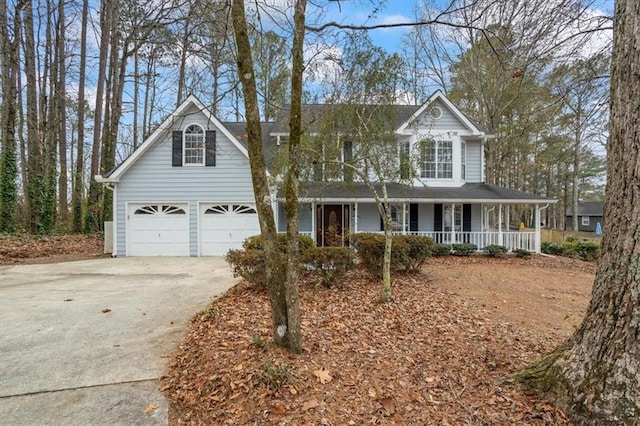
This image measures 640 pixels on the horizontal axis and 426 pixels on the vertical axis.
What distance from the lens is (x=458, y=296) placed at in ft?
22.8

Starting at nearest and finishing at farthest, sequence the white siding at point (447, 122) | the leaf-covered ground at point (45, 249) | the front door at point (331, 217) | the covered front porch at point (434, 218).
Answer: the leaf-covered ground at point (45, 249) → the covered front porch at point (434, 218) → the front door at point (331, 217) → the white siding at point (447, 122)

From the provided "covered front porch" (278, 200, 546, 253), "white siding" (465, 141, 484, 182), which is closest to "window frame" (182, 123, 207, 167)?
"covered front porch" (278, 200, 546, 253)

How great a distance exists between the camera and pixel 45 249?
1285cm

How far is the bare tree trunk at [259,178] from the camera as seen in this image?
3541mm

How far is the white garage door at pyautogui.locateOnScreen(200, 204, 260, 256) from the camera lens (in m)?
12.9

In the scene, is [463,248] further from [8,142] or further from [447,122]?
[8,142]

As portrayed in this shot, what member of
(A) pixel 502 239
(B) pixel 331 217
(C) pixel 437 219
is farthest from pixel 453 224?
(B) pixel 331 217

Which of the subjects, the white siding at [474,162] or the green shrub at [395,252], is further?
the white siding at [474,162]

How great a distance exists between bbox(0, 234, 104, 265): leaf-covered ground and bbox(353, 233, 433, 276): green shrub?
10.5 metres

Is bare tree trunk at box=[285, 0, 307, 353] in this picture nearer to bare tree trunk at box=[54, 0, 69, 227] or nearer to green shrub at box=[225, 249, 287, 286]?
green shrub at box=[225, 249, 287, 286]

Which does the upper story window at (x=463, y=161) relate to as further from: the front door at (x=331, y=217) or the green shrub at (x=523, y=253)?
the front door at (x=331, y=217)

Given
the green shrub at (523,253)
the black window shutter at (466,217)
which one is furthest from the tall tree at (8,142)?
the green shrub at (523,253)

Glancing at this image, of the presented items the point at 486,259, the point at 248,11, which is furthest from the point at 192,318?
the point at 486,259

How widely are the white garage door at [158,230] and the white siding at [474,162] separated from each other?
39.7 feet
